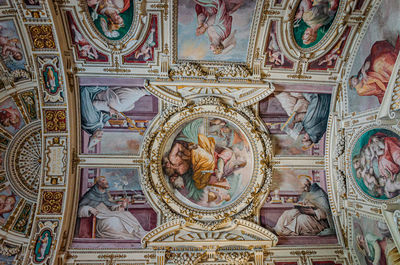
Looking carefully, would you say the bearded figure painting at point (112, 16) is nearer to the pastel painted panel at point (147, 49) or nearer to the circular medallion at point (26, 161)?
the pastel painted panel at point (147, 49)

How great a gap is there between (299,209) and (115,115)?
822cm

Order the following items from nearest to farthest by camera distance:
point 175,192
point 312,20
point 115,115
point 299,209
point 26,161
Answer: point 312,20 → point 115,115 → point 26,161 → point 175,192 → point 299,209

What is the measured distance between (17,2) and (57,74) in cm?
232

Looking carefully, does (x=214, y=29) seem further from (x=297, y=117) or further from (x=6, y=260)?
(x=6, y=260)

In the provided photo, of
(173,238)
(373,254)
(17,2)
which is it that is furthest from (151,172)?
(373,254)

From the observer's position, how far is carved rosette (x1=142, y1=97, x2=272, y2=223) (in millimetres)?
9648

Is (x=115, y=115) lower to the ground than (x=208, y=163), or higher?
higher

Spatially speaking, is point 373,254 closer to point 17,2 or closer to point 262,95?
point 262,95

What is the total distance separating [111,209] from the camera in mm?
9734

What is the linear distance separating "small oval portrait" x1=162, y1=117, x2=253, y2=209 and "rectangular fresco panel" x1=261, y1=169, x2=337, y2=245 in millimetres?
1422

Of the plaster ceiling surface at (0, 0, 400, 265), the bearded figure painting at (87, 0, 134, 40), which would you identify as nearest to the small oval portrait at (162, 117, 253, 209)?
the plaster ceiling surface at (0, 0, 400, 265)

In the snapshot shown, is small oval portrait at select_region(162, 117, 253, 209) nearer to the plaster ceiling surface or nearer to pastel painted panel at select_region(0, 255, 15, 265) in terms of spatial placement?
the plaster ceiling surface

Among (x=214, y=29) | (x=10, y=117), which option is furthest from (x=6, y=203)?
(x=214, y=29)

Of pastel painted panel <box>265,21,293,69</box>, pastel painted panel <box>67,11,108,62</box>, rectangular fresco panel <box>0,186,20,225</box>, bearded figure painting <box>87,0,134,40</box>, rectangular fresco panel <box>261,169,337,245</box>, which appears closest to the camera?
bearded figure painting <box>87,0,134,40</box>
